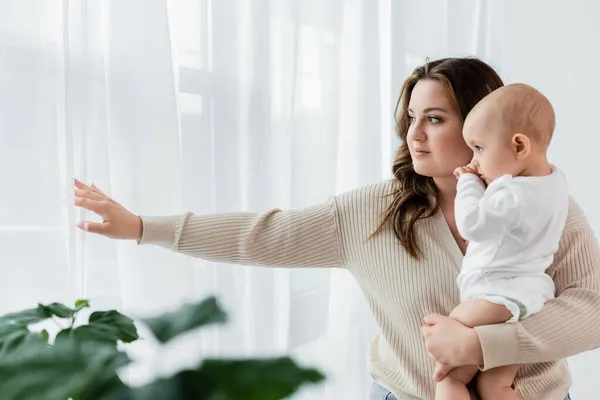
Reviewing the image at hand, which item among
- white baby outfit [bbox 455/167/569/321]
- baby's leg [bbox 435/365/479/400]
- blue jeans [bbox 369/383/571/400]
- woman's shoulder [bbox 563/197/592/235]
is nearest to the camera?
white baby outfit [bbox 455/167/569/321]

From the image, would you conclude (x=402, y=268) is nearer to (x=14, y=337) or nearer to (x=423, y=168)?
(x=423, y=168)

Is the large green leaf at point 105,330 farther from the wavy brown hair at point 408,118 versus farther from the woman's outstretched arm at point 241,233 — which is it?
the wavy brown hair at point 408,118

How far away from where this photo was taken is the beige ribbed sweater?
153 centimetres

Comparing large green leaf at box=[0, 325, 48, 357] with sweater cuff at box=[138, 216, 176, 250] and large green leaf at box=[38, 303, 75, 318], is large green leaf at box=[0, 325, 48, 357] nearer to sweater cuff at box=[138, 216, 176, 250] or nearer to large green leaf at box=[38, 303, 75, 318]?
large green leaf at box=[38, 303, 75, 318]

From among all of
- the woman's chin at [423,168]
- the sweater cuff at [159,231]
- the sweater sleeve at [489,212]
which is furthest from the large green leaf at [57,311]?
the woman's chin at [423,168]

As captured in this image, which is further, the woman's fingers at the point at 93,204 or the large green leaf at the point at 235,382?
the woman's fingers at the point at 93,204

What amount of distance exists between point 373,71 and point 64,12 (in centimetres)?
110

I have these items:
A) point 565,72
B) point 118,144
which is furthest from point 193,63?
point 565,72

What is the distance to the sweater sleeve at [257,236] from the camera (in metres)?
1.54

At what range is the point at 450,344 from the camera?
4.90ft

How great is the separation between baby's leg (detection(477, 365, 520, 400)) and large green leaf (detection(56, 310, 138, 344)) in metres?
1.04

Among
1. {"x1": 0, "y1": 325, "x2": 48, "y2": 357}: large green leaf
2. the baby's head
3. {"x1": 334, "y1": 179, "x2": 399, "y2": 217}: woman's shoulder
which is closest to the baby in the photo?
the baby's head

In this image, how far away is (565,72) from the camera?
279cm

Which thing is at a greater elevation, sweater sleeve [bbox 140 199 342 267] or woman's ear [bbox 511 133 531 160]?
woman's ear [bbox 511 133 531 160]
